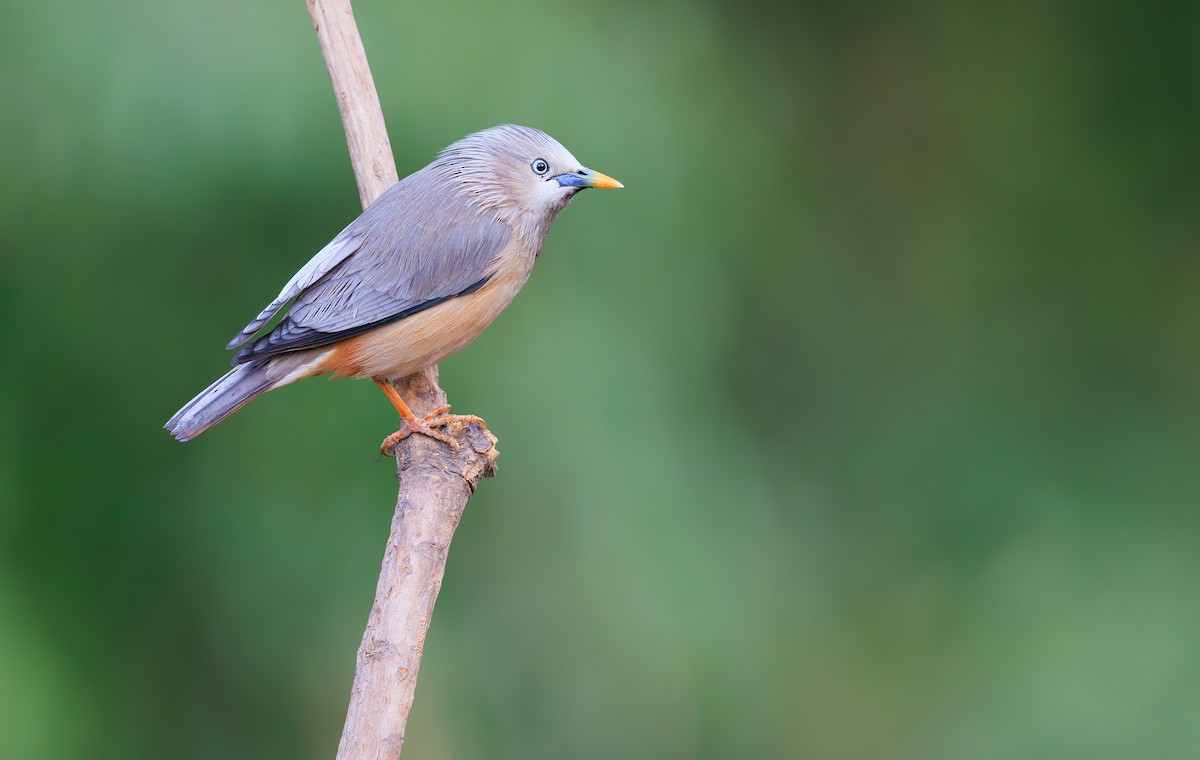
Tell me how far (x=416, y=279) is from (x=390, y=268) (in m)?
0.08

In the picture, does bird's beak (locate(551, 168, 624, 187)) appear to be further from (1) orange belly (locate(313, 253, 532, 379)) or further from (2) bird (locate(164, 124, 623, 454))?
(1) orange belly (locate(313, 253, 532, 379))

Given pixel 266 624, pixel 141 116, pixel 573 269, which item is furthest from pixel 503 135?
pixel 266 624

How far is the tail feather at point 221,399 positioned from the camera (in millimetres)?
2963

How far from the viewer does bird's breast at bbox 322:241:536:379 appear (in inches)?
123

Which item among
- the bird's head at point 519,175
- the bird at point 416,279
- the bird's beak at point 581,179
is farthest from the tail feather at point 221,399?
the bird's beak at point 581,179

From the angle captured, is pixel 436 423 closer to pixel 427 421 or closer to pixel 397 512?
pixel 427 421

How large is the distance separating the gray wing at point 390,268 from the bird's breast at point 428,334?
A: 1.1 inches

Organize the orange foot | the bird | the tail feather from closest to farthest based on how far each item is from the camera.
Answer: the tail feather, the bird, the orange foot

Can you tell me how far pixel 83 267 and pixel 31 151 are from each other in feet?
1.39

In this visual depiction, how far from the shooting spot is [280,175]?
4.13 meters

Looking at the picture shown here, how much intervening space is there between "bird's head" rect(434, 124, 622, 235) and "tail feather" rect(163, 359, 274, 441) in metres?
0.75

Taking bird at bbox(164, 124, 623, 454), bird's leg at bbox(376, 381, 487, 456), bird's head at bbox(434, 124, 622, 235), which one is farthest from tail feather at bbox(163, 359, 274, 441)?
bird's head at bbox(434, 124, 622, 235)

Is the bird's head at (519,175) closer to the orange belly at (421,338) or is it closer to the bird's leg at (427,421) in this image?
the orange belly at (421,338)

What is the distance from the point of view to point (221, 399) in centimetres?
304
